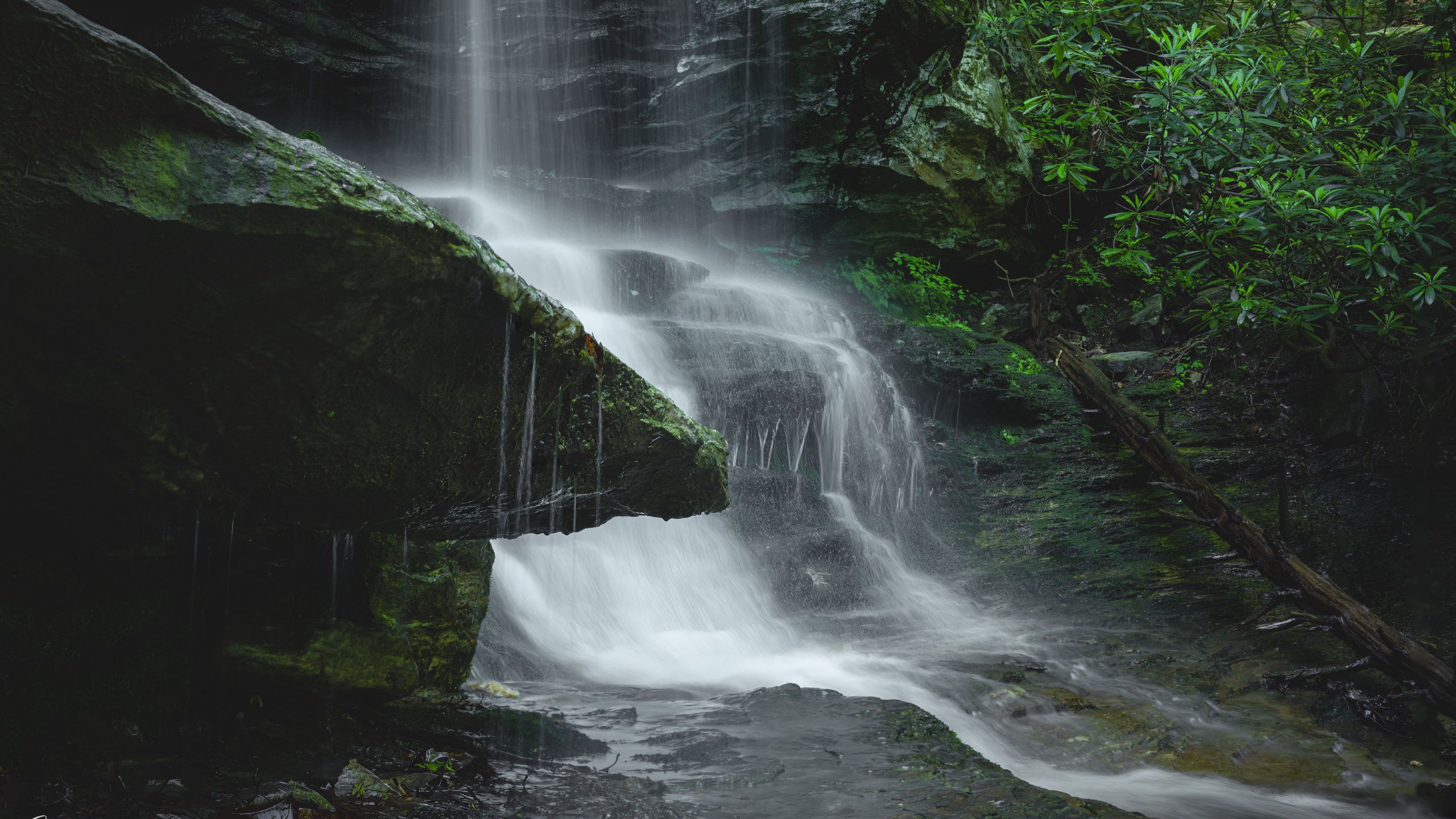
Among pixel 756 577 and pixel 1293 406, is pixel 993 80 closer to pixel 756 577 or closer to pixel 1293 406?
pixel 1293 406

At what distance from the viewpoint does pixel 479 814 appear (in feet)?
10.9

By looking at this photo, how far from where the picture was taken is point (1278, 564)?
6395 millimetres

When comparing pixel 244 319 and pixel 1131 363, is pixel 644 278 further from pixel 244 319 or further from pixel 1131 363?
pixel 244 319

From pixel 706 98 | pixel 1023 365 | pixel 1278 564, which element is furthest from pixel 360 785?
pixel 706 98

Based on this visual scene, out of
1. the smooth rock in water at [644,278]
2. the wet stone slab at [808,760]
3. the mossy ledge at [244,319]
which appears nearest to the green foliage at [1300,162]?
the wet stone slab at [808,760]

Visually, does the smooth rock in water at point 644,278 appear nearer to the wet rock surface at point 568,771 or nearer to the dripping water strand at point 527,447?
the wet rock surface at point 568,771

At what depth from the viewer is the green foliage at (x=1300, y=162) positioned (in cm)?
595

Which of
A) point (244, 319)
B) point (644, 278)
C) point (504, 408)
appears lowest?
point (504, 408)

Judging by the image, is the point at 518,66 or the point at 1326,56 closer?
the point at 1326,56

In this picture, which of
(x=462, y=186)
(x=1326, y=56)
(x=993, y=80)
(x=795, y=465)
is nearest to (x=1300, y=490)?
(x=1326, y=56)

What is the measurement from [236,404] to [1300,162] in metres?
7.15

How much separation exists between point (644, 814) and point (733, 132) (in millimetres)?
11119

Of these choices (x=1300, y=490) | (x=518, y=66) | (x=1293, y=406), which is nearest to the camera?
(x=1300, y=490)

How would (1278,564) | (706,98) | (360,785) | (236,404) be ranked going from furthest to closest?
(706,98)
(1278,564)
(360,785)
(236,404)
